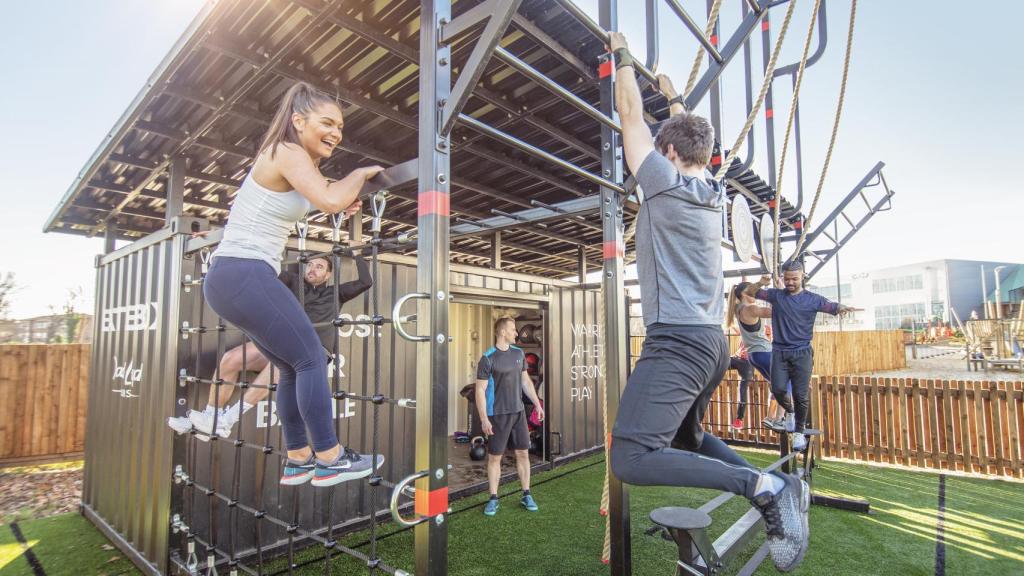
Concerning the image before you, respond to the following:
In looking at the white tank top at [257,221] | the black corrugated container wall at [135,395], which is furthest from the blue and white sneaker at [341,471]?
the black corrugated container wall at [135,395]

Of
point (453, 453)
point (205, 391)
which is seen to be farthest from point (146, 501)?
point (453, 453)

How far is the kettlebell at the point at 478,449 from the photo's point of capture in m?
6.60

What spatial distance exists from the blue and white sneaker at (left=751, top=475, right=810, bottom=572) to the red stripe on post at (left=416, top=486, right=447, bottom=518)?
98 cm

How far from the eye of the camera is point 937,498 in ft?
16.3

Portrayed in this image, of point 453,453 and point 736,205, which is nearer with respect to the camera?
point 736,205

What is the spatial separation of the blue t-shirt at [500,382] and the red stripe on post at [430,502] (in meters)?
3.21

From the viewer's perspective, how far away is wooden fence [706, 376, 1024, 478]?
18.6ft

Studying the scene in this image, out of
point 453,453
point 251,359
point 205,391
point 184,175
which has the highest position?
point 184,175

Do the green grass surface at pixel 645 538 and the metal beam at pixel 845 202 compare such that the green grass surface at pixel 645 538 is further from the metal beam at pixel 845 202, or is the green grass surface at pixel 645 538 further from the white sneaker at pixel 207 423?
the metal beam at pixel 845 202

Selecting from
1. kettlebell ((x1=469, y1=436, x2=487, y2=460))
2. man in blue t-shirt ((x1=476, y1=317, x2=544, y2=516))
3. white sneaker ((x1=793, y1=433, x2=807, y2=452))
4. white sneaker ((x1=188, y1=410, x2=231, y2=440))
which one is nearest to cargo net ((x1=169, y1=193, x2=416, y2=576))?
white sneaker ((x1=188, y1=410, x2=231, y2=440))

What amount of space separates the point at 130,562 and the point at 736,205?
489 centimetres

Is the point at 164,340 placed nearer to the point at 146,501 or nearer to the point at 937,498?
the point at 146,501

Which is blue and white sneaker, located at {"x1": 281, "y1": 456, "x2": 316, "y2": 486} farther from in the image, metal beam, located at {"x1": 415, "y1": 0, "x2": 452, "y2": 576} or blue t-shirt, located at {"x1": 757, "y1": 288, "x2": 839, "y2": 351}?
blue t-shirt, located at {"x1": 757, "y1": 288, "x2": 839, "y2": 351}

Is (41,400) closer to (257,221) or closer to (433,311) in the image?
(257,221)
